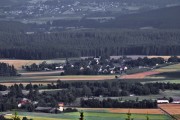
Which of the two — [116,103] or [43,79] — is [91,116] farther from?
[43,79]

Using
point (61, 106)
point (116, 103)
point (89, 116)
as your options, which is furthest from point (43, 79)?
point (89, 116)

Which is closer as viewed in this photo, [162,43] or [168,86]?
[168,86]

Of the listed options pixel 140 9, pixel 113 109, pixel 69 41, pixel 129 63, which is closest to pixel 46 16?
pixel 140 9

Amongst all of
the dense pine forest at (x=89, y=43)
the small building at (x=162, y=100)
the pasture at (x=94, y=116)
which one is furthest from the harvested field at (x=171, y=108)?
the dense pine forest at (x=89, y=43)

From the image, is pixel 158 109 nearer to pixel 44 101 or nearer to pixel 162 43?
pixel 44 101

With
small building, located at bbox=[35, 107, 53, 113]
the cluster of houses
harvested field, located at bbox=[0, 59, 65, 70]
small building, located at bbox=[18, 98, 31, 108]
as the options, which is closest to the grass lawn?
small building, located at bbox=[35, 107, 53, 113]

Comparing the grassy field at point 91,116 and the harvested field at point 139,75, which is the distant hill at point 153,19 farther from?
the grassy field at point 91,116
